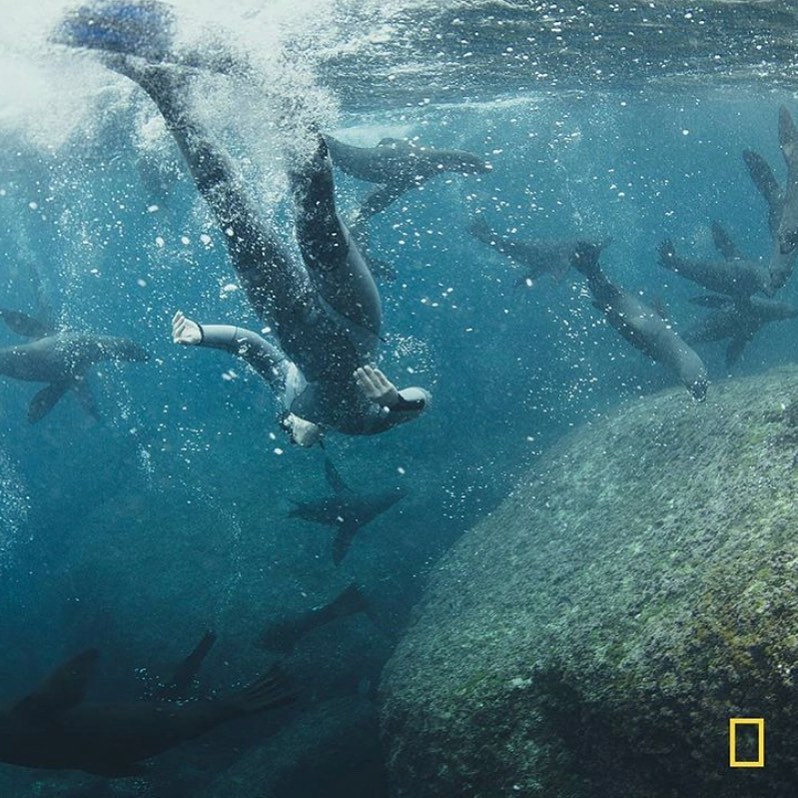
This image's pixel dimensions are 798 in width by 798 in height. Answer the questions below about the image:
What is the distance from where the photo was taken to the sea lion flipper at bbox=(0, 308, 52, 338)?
13.1 meters

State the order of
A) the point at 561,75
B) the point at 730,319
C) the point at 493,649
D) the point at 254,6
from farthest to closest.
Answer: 1. the point at 561,75
2. the point at 730,319
3. the point at 254,6
4. the point at 493,649

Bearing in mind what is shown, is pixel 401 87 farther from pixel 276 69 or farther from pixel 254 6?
pixel 254 6

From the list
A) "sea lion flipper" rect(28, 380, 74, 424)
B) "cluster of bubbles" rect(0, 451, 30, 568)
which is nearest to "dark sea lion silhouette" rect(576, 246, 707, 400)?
"sea lion flipper" rect(28, 380, 74, 424)

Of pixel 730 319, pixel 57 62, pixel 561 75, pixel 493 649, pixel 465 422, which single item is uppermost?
pixel 57 62

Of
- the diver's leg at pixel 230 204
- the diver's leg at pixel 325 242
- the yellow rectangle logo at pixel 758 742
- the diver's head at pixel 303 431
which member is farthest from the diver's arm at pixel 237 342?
the yellow rectangle logo at pixel 758 742

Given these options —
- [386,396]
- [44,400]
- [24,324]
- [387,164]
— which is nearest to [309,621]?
[386,396]

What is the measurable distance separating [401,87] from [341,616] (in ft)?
51.5

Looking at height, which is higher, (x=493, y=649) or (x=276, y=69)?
(x=276, y=69)

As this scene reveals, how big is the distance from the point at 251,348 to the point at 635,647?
13.3 ft

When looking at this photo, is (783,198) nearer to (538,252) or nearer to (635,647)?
(538,252)

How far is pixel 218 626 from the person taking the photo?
11.4 metres

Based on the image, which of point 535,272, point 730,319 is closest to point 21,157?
point 535,272

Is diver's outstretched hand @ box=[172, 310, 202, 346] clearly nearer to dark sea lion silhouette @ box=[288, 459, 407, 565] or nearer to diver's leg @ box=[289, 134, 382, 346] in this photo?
diver's leg @ box=[289, 134, 382, 346]

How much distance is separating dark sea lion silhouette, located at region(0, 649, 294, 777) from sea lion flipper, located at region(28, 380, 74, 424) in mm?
7199
